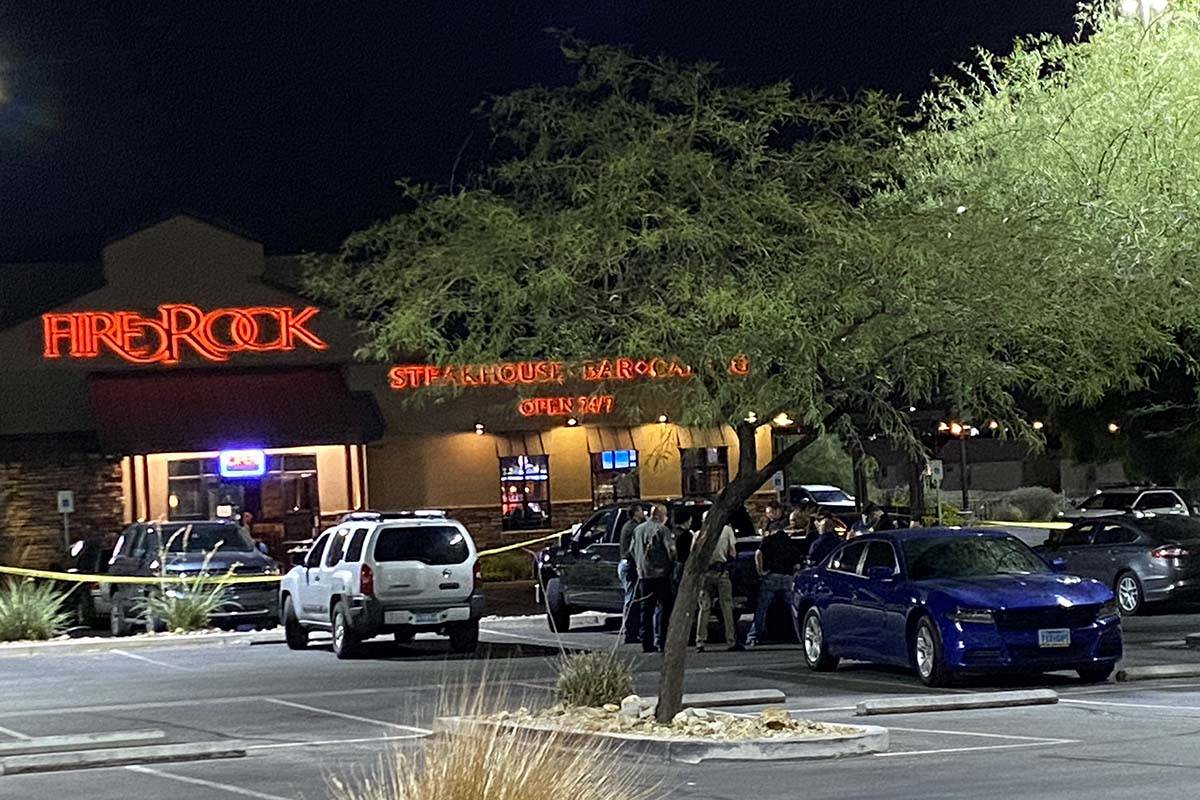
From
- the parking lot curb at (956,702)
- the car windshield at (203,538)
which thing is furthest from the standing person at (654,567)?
the car windshield at (203,538)

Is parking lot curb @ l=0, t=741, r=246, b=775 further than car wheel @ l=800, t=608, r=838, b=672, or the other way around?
car wheel @ l=800, t=608, r=838, b=672

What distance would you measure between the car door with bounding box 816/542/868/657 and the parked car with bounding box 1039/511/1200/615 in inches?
329

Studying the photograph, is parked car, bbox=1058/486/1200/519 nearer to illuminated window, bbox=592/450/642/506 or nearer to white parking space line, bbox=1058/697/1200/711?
illuminated window, bbox=592/450/642/506

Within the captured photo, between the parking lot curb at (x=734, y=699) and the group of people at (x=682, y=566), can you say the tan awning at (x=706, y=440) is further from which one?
the parking lot curb at (x=734, y=699)

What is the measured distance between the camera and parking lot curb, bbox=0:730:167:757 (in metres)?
16.7

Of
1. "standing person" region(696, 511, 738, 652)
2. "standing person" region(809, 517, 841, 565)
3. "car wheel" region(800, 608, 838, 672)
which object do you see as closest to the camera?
"car wheel" region(800, 608, 838, 672)

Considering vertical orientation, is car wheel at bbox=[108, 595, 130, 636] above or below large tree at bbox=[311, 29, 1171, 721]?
below

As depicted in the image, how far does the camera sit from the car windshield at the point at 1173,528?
1154 inches

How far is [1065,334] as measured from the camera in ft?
55.6

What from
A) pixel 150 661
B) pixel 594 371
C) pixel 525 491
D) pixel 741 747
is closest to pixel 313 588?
pixel 150 661

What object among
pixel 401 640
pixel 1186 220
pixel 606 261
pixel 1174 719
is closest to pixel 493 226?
pixel 606 261

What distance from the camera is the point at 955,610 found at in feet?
64.3

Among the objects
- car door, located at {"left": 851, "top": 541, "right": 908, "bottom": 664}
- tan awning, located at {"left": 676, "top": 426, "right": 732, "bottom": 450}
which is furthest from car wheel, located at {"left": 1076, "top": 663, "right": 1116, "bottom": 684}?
tan awning, located at {"left": 676, "top": 426, "right": 732, "bottom": 450}

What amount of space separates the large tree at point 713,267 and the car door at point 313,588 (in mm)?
11168
